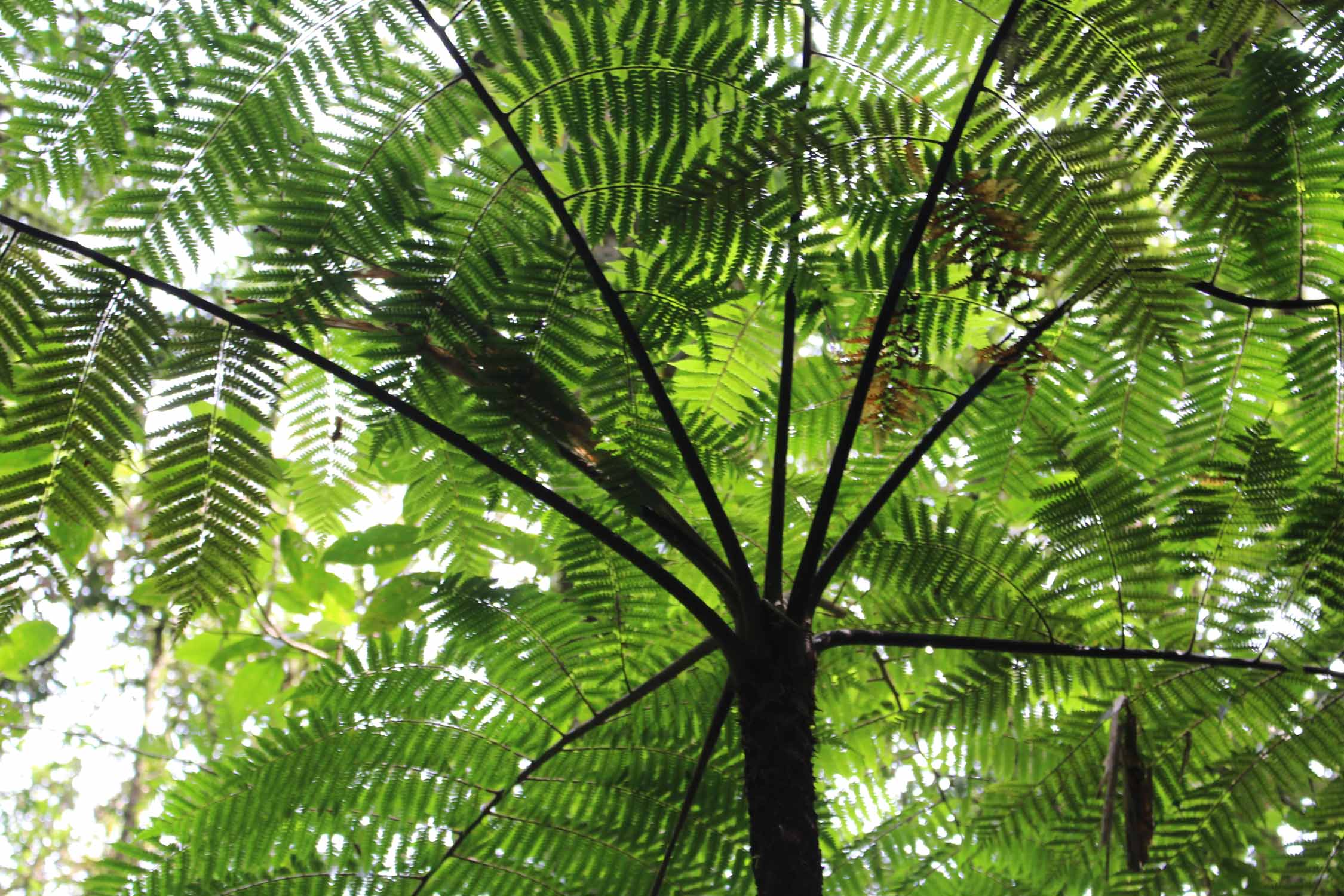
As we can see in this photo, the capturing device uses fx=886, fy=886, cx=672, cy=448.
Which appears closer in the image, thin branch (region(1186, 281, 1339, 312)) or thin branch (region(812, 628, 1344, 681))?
thin branch (region(812, 628, 1344, 681))

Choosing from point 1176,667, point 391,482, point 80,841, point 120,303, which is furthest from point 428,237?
point 80,841

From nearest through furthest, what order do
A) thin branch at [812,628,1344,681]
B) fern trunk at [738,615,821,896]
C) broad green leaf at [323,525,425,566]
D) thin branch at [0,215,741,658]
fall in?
fern trunk at [738,615,821,896]
thin branch at [0,215,741,658]
thin branch at [812,628,1344,681]
broad green leaf at [323,525,425,566]

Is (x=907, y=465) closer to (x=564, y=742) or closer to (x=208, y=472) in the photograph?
(x=564, y=742)

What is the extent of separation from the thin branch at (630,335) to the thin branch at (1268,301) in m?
0.77

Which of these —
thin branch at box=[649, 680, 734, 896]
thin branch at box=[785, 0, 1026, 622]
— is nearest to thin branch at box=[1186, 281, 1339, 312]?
thin branch at box=[785, 0, 1026, 622]

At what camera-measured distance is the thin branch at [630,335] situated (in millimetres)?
1092

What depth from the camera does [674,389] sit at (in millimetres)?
1603

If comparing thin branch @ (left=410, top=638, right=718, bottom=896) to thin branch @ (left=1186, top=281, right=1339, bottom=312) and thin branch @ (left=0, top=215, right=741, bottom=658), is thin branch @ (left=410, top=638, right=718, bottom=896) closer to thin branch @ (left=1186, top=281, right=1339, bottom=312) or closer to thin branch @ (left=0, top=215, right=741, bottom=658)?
thin branch @ (left=0, top=215, right=741, bottom=658)

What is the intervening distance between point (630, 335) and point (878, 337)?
32cm

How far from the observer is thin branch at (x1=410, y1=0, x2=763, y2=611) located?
1.09 metres

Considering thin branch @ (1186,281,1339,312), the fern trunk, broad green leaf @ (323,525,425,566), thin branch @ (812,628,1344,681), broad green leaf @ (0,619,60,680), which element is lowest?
the fern trunk

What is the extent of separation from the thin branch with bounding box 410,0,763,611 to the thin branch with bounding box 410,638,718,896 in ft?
0.77

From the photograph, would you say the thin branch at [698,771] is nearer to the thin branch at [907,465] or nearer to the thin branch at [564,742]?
the thin branch at [564,742]

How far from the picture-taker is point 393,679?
1418mm
